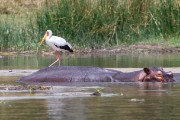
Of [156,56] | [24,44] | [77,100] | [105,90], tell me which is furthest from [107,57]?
[77,100]

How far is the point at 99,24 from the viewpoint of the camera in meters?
21.6

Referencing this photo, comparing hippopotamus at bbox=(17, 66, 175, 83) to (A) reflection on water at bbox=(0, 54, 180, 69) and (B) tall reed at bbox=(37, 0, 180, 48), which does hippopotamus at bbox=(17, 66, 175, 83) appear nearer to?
(A) reflection on water at bbox=(0, 54, 180, 69)

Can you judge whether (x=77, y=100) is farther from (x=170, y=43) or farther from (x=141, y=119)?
(x=170, y=43)

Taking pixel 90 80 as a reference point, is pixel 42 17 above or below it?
above

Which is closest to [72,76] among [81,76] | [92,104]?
[81,76]

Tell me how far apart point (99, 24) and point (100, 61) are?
10.5 feet

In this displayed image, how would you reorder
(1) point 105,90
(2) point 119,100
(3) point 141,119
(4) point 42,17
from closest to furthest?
(3) point 141,119 → (2) point 119,100 → (1) point 105,90 → (4) point 42,17

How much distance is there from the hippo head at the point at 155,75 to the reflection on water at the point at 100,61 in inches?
128

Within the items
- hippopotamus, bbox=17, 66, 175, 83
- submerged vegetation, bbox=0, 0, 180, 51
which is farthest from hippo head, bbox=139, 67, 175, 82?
submerged vegetation, bbox=0, 0, 180, 51

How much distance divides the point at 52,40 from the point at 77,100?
26.8 feet

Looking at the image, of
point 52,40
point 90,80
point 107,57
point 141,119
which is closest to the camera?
point 141,119

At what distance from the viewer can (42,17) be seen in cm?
2147

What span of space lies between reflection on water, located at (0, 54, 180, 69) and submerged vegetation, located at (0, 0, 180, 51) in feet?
2.71

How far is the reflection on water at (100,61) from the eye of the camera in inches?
677
